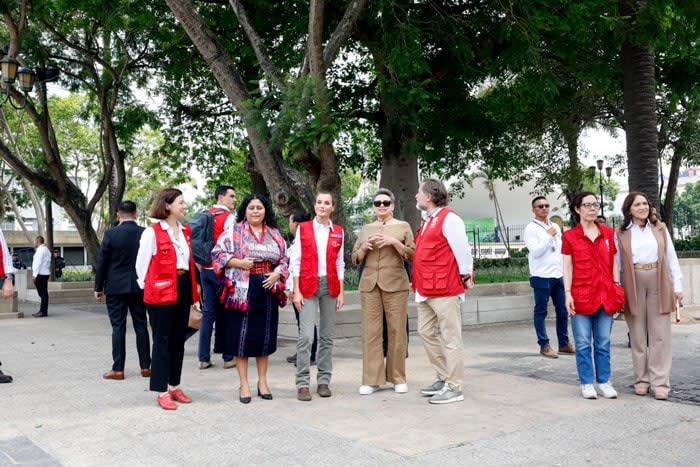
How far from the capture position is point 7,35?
765 inches

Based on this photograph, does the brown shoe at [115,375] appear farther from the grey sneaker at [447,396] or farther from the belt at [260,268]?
the grey sneaker at [447,396]

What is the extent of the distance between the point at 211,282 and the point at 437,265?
126 inches

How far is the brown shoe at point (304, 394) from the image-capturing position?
627cm

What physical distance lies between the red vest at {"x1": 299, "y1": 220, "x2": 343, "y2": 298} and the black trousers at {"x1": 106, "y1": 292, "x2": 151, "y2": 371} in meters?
2.15

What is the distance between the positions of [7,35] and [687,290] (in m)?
18.4

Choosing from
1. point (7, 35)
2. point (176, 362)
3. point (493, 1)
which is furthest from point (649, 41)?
point (7, 35)

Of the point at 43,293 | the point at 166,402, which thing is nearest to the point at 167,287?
the point at 166,402

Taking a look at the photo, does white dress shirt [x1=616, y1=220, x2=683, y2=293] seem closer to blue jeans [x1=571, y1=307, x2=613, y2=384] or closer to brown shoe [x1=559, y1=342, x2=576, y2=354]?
blue jeans [x1=571, y1=307, x2=613, y2=384]

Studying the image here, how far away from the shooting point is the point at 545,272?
866cm

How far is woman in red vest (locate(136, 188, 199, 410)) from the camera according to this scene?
6074mm

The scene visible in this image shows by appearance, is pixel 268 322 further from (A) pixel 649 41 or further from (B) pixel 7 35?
(B) pixel 7 35

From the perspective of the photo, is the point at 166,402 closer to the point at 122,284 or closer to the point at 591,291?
the point at 122,284

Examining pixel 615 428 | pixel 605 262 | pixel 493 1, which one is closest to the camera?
pixel 615 428

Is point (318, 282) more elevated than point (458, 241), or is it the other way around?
point (458, 241)
